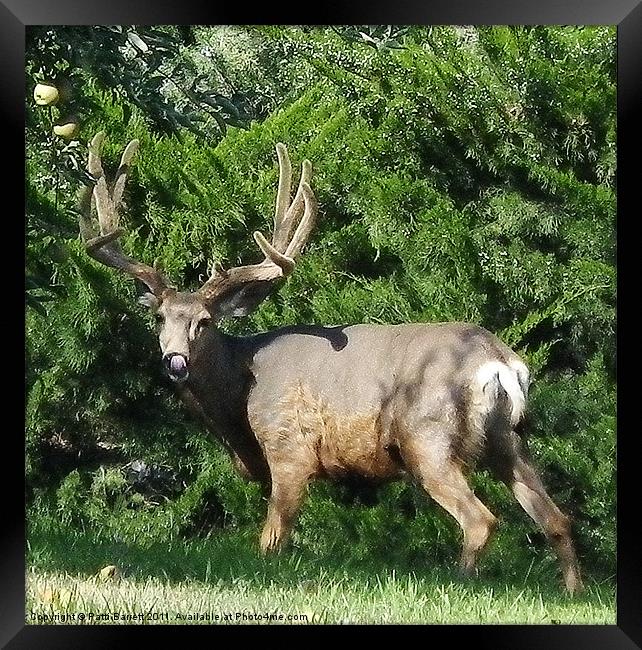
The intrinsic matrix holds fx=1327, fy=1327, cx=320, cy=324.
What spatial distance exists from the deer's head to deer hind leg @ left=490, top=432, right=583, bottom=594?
4.73ft

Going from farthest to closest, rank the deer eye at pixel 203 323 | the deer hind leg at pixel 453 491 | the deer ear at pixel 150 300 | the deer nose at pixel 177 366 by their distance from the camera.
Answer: the deer ear at pixel 150 300, the deer eye at pixel 203 323, the deer nose at pixel 177 366, the deer hind leg at pixel 453 491

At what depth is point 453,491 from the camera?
6180mm

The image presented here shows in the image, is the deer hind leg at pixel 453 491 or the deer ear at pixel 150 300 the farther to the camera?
the deer ear at pixel 150 300

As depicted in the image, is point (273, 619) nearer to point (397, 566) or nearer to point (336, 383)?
point (397, 566)

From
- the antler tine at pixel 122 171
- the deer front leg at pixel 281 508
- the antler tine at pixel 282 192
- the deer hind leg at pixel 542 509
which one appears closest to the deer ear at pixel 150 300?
the antler tine at pixel 122 171

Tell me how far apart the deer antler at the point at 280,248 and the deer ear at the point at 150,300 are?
238mm

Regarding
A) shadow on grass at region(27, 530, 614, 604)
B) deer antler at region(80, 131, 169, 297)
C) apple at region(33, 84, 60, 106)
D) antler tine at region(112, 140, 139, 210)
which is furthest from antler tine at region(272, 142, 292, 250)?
shadow on grass at region(27, 530, 614, 604)

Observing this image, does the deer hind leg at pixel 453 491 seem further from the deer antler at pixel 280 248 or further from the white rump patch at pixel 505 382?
the deer antler at pixel 280 248

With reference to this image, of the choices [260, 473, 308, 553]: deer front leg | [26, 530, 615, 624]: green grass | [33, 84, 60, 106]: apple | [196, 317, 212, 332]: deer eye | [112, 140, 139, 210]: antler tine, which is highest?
[33, 84, 60, 106]: apple

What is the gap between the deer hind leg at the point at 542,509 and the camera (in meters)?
6.39

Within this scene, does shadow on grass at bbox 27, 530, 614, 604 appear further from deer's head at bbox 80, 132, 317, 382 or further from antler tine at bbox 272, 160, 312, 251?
antler tine at bbox 272, 160, 312, 251

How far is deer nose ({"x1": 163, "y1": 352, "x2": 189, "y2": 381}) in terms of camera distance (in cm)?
629

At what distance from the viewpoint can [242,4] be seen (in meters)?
6.21
